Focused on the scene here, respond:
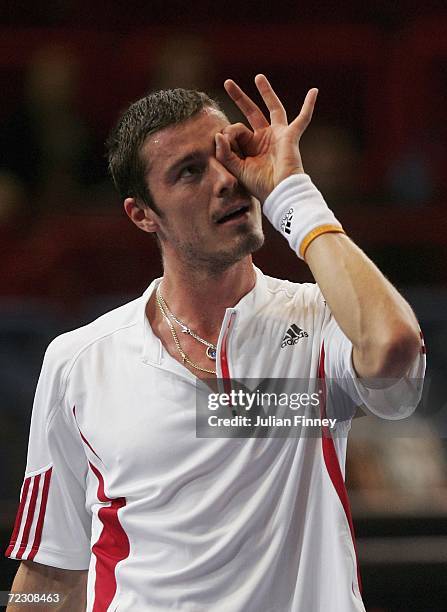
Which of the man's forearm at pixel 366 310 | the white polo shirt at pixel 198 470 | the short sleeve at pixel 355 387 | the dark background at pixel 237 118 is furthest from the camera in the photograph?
the dark background at pixel 237 118

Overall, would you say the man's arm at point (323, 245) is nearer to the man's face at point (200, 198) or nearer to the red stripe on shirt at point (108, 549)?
the man's face at point (200, 198)

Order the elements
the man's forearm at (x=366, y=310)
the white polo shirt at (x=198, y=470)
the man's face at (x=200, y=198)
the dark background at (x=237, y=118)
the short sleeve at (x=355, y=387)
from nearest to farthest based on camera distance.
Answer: the man's forearm at (x=366, y=310) < the short sleeve at (x=355, y=387) < the white polo shirt at (x=198, y=470) < the man's face at (x=200, y=198) < the dark background at (x=237, y=118)

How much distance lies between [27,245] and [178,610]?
2750mm

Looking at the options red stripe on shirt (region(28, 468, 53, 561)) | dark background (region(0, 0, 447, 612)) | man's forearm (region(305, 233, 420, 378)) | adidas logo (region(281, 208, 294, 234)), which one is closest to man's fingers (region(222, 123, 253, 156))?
adidas logo (region(281, 208, 294, 234))

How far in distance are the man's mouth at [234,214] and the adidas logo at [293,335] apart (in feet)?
0.78

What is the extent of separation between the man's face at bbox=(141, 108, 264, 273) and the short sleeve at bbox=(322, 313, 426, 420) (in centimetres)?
24

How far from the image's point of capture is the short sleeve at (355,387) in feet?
5.77

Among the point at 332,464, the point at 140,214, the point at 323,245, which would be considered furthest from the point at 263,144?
the point at 332,464

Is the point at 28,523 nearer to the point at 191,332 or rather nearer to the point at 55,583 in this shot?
the point at 55,583

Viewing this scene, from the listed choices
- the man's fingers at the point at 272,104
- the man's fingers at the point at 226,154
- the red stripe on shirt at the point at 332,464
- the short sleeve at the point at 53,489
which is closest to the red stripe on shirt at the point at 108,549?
the short sleeve at the point at 53,489

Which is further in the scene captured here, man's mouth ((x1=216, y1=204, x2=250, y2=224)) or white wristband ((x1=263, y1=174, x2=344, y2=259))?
man's mouth ((x1=216, y1=204, x2=250, y2=224))

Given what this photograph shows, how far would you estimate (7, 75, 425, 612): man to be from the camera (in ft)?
5.90

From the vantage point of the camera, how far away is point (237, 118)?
4.41m

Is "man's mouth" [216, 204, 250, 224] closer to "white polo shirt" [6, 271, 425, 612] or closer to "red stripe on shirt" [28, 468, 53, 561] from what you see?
"white polo shirt" [6, 271, 425, 612]
